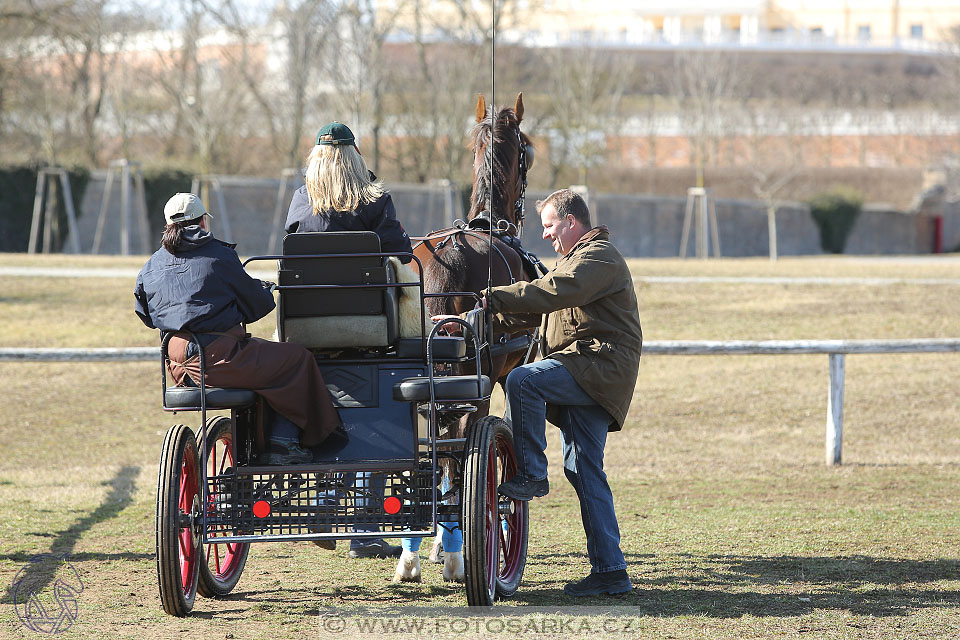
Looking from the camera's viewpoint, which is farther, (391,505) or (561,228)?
(561,228)

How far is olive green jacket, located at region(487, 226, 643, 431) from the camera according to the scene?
498cm

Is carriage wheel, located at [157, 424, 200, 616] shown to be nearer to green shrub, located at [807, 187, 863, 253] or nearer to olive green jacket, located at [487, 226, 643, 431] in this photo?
olive green jacket, located at [487, 226, 643, 431]

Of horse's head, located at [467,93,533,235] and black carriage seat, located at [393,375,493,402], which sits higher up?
horse's head, located at [467,93,533,235]

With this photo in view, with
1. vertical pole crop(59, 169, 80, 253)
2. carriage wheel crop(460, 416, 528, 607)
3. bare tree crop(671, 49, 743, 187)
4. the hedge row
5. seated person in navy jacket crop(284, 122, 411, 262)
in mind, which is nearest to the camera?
carriage wheel crop(460, 416, 528, 607)

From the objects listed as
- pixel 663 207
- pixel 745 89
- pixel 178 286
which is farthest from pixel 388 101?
pixel 178 286

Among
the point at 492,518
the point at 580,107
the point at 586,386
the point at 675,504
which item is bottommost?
the point at 675,504

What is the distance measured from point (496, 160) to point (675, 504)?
8.97ft

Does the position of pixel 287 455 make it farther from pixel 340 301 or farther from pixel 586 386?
pixel 586 386

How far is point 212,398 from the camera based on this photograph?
4.66 metres

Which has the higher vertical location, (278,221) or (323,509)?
(278,221)

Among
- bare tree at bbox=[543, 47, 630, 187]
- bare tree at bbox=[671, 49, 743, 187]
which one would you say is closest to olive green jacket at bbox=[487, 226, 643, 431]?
bare tree at bbox=[543, 47, 630, 187]

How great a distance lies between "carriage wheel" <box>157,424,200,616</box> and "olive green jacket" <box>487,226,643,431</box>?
1441mm

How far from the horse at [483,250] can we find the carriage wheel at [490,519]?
0.96 feet

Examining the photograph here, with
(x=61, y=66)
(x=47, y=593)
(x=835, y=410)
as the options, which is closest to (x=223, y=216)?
(x=61, y=66)
